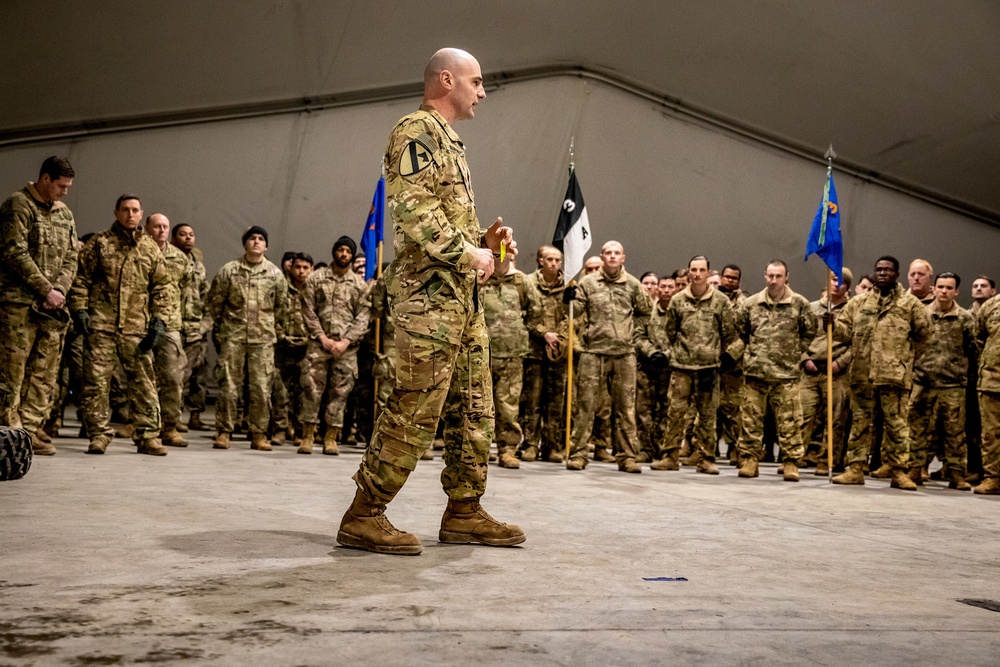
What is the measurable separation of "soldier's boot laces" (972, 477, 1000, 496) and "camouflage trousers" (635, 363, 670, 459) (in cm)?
286

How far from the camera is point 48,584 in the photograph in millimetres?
2578

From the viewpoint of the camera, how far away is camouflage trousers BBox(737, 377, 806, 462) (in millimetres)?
7383

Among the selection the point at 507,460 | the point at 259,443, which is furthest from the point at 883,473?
the point at 259,443

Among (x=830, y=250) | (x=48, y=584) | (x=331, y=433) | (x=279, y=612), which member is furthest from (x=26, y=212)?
(x=830, y=250)

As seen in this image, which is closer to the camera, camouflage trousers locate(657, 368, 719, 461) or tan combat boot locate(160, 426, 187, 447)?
tan combat boot locate(160, 426, 187, 447)

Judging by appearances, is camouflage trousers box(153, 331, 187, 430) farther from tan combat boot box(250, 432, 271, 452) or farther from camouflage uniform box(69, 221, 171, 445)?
tan combat boot box(250, 432, 271, 452)

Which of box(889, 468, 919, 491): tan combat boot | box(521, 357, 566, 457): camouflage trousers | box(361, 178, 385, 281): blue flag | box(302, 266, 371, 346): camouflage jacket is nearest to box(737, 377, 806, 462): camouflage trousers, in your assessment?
box(889, 468, 919, 491): tan combat boot

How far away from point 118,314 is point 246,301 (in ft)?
3.93

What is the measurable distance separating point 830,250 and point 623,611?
5.97 meters

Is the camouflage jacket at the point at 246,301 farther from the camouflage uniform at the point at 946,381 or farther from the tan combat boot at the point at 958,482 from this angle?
the tan combat boot at the point at 958,482

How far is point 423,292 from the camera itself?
338 cm

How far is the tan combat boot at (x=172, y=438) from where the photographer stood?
736cm

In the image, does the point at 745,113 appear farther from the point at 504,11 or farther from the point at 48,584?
the point at 48,584

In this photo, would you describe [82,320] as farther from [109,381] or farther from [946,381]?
[946,381]
